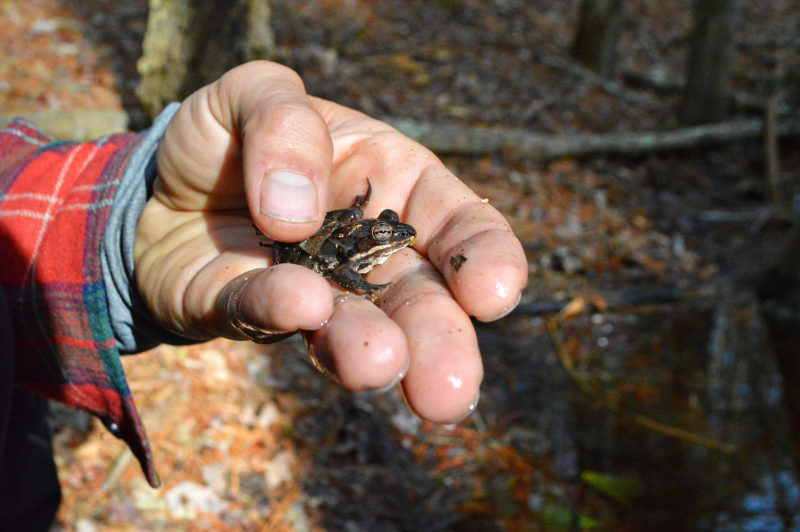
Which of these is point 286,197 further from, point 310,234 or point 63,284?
point 63,284

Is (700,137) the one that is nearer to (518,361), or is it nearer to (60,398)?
(518,361)

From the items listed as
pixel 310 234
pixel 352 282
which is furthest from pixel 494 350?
pixel 310 234

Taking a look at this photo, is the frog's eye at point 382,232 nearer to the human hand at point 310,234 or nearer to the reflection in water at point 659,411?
the human hand at point 310,234

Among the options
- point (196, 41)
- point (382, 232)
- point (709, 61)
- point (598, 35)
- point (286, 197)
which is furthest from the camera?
point (598, 35)

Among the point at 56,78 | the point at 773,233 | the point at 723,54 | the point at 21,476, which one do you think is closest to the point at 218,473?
the point at 21,476

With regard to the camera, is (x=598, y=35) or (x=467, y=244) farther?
(x=598, y=35)

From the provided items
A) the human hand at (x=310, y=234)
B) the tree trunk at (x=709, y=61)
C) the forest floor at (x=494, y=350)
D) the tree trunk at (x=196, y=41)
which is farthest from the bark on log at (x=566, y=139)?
the human hand at (x=310, y=234)

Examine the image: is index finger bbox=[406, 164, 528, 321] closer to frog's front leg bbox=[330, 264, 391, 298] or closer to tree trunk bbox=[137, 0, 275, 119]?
frog's front leg bbox=[330, 264, 391, 298]
